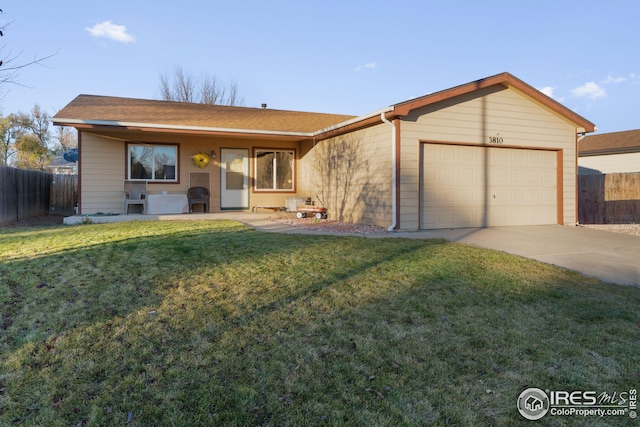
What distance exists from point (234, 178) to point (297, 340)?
10.8 metres

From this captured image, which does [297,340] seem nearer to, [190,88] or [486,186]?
[486,186]

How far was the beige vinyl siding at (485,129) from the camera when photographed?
9.22 m

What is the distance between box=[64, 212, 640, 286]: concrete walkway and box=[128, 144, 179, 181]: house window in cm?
180

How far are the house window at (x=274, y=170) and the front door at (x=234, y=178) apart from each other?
1.34 ft

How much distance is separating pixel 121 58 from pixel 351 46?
9859 millimetres

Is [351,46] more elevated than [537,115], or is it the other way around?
[351,46]

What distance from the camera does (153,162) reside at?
12.4 m

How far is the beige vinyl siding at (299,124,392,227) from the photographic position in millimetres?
9508

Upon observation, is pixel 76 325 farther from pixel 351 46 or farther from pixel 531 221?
pixel 351 46

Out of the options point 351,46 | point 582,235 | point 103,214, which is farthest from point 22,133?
point 582,235

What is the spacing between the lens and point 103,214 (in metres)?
11.6

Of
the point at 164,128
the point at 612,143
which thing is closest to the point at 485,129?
the point at 164,128

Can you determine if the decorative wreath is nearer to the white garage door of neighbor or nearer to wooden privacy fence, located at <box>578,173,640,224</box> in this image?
the white garage door of neighbor

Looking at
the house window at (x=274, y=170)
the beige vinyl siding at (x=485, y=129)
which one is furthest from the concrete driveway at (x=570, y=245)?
the house window at (x=274, y=170)
